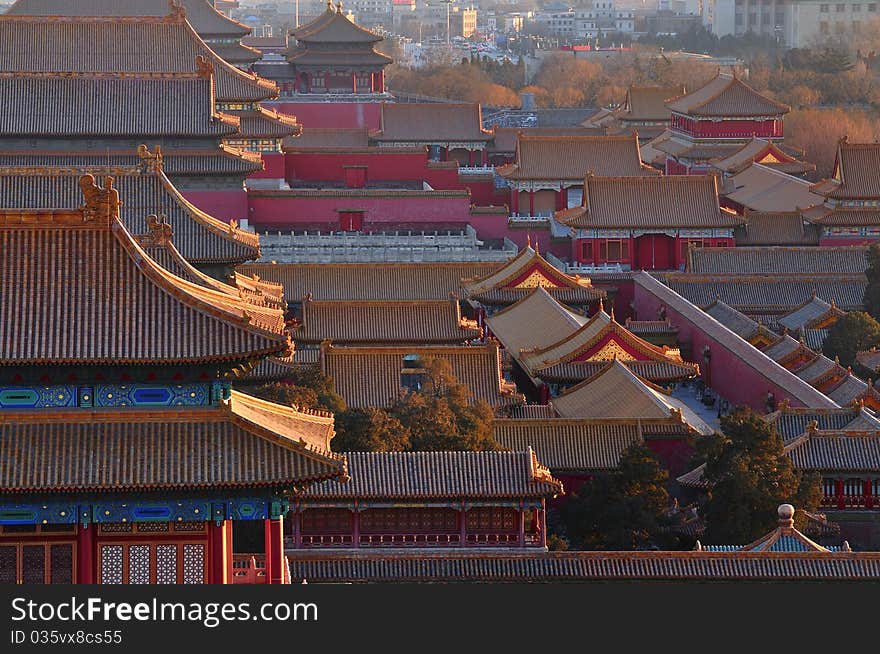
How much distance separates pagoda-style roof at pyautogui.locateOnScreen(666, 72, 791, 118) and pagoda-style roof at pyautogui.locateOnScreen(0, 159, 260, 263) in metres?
34.9

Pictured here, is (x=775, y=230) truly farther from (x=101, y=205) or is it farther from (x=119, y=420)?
(x=119, y=420)

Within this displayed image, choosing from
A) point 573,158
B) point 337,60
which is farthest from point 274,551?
point 337,60

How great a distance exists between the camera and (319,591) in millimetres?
16078

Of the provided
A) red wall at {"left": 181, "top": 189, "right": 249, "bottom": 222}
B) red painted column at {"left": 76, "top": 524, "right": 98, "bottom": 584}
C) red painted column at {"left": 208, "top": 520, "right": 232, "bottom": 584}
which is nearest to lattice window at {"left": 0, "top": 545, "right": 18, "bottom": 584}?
red painted column at {"left": 76, "top": 524, "right": 98, "bottom": 584}

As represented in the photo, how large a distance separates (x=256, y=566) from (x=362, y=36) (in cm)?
4964

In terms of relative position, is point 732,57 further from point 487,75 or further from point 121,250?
point 121,250

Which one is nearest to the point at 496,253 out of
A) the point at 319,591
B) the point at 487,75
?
the point at 319,591

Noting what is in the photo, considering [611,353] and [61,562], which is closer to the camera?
[61,562]

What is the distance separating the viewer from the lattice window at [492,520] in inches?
958

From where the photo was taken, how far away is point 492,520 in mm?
24375

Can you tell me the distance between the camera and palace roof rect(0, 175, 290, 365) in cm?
1889

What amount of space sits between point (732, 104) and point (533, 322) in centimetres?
2931

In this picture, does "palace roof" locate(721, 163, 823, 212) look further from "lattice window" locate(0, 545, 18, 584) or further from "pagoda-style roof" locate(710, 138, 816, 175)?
"lattice window" locate(0, 545, 18, 584)

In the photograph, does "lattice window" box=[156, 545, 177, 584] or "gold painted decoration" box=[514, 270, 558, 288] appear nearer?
"lattice window" box=[156, 545, 177, 584]
